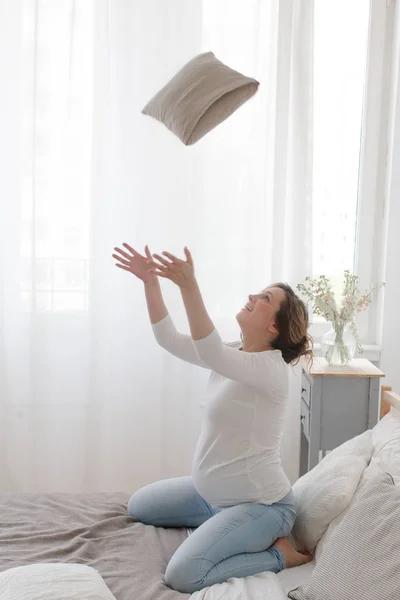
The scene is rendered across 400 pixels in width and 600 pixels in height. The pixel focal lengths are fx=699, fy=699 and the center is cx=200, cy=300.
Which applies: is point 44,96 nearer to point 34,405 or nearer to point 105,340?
point 105,340

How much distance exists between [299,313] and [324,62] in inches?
60.4

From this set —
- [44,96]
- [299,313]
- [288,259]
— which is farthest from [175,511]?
[44,96]

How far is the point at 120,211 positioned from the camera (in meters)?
2.98

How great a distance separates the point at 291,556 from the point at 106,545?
0.48 meters

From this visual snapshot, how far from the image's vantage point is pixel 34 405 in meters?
3.07

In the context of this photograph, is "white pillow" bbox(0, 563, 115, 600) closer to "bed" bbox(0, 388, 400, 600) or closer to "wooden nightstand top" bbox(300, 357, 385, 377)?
"bed" bbox(0, 388, 400, 600)

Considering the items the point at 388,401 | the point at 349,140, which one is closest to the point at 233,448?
the point at 388,401

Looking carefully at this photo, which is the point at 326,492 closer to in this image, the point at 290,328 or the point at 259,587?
the point at 259,587

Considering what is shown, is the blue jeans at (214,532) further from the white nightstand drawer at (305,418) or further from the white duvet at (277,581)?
the white nightstand drawer at (305,418)

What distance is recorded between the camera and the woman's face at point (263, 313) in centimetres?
207

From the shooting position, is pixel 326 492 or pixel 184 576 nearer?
pixel 184 576

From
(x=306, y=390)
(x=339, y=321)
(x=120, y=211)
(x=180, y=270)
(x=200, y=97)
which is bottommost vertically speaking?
(x=306, y=390)

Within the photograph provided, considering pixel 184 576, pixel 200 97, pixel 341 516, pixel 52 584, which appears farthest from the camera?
pixel 341 516

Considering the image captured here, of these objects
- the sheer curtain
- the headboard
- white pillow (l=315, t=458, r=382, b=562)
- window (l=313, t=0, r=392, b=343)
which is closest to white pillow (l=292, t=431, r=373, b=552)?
white pillow (l=315, t=458, r=382, b=562)
